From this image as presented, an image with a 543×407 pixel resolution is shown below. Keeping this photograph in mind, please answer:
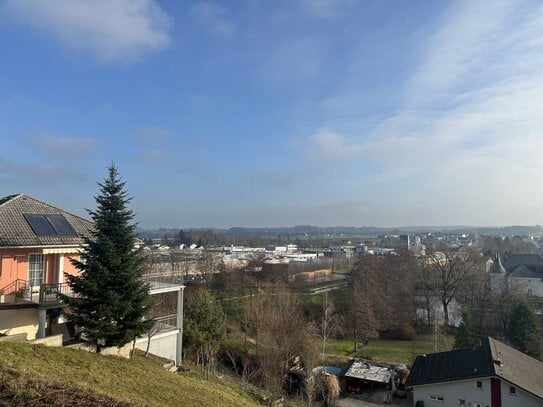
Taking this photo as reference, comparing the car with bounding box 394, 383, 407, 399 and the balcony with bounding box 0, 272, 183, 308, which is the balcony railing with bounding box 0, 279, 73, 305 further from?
the car with bounding box 394, 383, 407, 399

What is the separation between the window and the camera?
1581 cm

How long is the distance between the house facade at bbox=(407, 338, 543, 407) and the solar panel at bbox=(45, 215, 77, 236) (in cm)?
1900

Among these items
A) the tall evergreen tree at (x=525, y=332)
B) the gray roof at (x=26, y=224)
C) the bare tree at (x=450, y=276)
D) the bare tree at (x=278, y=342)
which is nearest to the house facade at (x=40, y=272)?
the gray roof at (x=26, y=224)

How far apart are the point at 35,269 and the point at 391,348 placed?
2909cm

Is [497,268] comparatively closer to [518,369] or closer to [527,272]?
[527,272]

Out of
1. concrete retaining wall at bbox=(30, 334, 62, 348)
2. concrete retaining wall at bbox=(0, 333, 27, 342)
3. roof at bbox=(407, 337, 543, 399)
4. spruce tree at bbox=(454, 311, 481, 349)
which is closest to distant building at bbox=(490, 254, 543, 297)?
spruce tree at bbox=(454, 311, 481, 349)

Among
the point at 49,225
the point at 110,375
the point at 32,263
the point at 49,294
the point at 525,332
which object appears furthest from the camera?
the point at 525,332

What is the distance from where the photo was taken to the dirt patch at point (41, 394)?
6680mm

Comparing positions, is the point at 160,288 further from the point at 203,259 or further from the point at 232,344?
the point at 203,259

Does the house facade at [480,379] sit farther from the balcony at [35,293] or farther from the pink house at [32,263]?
the pink house at [32,263]

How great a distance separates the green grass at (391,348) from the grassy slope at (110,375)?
2255cm

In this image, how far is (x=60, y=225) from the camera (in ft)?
57.3

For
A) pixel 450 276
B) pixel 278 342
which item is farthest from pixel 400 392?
pixel 450 276

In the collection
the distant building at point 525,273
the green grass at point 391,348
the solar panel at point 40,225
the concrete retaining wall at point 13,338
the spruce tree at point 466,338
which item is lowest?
the green grass at point 391,348
